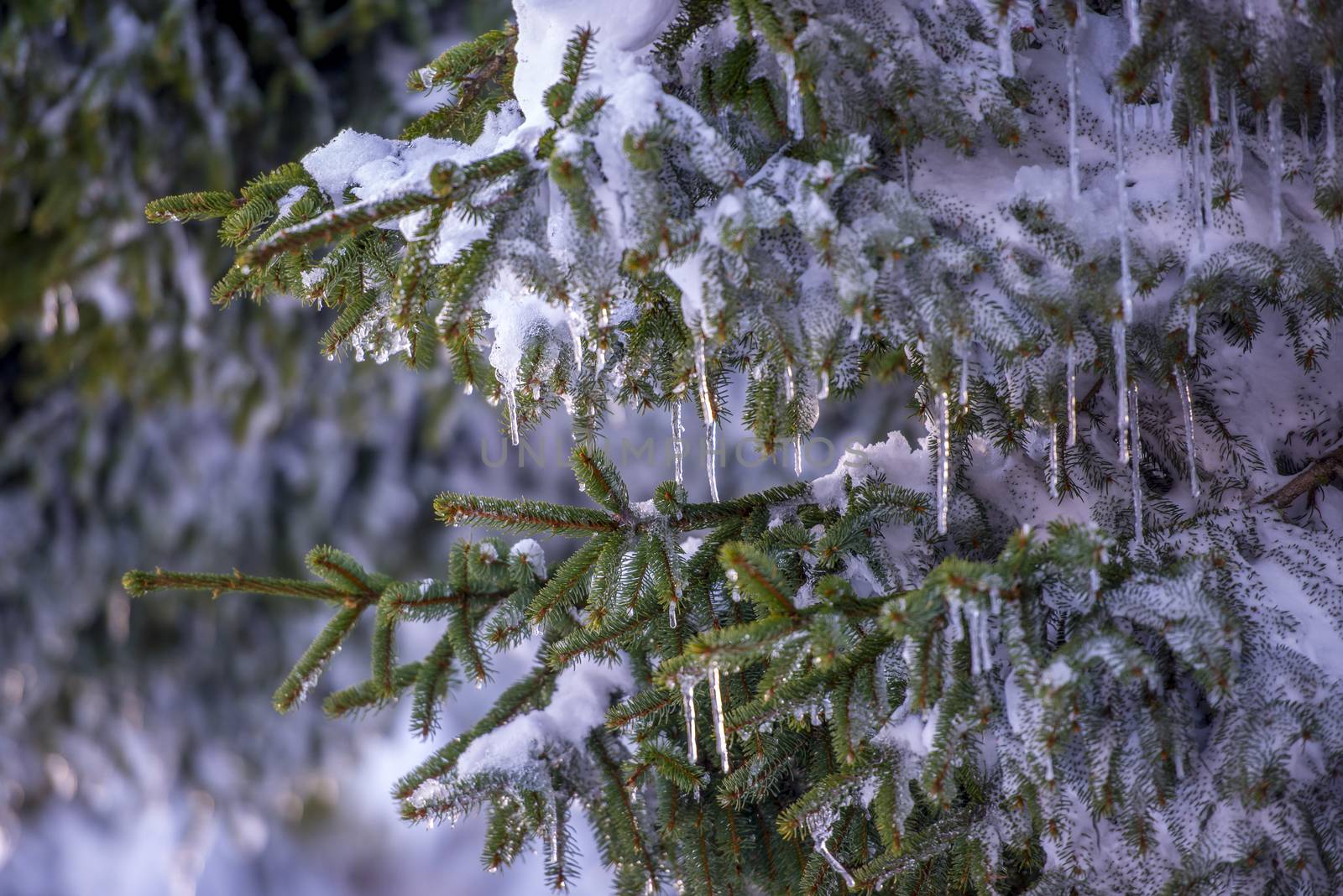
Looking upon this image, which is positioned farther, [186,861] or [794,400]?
[186,861]

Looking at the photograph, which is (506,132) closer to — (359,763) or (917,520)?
(917,520)

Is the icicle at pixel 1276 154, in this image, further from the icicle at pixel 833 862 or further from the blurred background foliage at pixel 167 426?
the blurred background foliage at pixel 167 426

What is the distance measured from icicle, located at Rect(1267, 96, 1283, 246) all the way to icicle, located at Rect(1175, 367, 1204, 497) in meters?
0.23

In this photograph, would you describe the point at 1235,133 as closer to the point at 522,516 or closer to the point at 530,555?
the point at 522,516

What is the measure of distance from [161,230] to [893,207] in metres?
3.90

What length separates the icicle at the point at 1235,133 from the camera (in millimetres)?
1225

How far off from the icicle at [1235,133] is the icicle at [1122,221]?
127mm

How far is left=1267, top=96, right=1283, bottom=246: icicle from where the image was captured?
3.97ft

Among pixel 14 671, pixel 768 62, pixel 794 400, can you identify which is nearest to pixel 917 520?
pixel 794 400

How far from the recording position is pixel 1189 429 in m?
1.45

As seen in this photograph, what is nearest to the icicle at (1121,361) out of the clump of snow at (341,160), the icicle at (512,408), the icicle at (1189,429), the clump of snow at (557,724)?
the icicle at (1189,429)

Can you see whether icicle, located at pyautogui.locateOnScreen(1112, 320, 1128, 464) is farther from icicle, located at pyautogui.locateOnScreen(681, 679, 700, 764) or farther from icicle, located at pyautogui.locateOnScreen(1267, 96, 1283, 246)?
icicle, located at pyautogui.locateOnScreen(681, 679, 700, 764)

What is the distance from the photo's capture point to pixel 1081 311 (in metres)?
1.27

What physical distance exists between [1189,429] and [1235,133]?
17.3 inches
